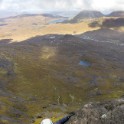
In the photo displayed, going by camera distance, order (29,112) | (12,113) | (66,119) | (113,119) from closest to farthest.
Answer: (113,119) → (66,119) → (12,113) → (29,112)

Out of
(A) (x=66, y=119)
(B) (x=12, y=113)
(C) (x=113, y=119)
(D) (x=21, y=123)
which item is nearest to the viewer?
(C) (x=113, y=119)

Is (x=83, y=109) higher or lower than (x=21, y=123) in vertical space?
higher

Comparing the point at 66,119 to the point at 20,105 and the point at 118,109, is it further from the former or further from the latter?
the point at 20,105

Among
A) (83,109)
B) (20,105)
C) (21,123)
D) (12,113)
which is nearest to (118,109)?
(83,109)

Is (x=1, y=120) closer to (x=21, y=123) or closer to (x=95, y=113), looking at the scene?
(x=21, y=123)

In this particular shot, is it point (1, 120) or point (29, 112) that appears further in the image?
point (29, 112)

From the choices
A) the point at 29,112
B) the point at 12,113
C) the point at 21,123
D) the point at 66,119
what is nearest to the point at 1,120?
the point at 21,123

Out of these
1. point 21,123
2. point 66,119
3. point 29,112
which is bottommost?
A: point 29,112
